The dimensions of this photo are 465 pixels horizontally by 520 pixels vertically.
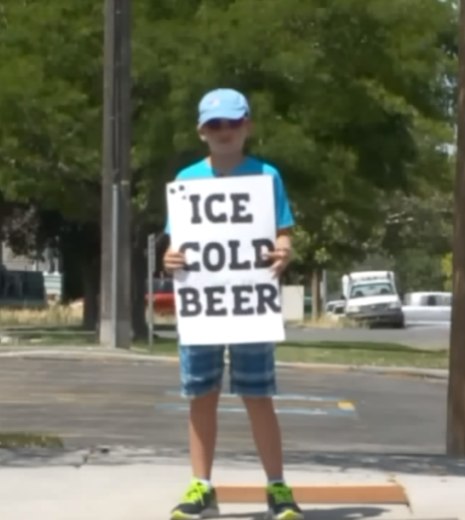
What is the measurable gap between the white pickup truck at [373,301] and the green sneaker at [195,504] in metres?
53.5

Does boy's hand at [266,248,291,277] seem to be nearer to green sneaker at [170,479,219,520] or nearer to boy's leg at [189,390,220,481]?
boy's leg at [189,390,220,481]

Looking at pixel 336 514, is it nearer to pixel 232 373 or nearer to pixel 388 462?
pixel 232 373

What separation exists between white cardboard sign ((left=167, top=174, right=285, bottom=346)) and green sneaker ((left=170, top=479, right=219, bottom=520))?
63 cm

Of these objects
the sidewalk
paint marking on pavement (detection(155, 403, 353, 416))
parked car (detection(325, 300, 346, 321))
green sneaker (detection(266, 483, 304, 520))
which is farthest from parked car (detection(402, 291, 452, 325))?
green sneaker (detection(266, 483, 304, 520))

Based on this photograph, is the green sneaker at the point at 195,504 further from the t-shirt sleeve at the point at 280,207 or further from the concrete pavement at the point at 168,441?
the t-shirt sleeve at the point at 280,207

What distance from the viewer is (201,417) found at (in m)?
7.93

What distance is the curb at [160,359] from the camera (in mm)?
27500

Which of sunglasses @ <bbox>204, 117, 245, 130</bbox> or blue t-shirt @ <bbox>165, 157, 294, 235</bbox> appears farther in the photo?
blue t-shirt @ <bbox>165, 157, 294, 235</bbox>

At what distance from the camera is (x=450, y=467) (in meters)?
10.1

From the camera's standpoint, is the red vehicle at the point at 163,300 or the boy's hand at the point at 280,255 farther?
the red vehicle at the point at 163,300

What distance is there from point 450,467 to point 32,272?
63979 mm

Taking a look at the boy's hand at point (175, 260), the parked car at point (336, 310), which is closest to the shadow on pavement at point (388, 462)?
the boy's hand at point (175, 260)

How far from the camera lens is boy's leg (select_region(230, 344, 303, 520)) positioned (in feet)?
25.6

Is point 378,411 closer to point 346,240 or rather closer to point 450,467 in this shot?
point 450,467
